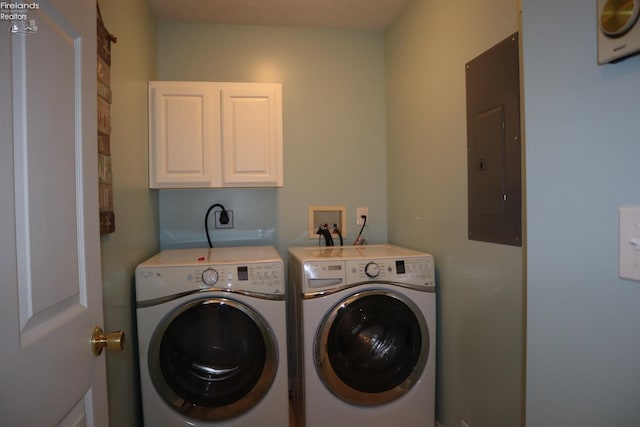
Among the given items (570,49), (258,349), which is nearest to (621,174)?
(570,49)

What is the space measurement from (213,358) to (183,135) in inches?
48.4

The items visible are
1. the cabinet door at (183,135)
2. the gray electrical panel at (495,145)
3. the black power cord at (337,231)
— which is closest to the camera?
the gray electrical panel at (495,145)

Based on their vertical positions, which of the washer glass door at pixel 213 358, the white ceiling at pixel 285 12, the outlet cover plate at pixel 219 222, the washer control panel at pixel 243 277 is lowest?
the washer glass door at pixel 213 358

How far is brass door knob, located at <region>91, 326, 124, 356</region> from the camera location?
2.78 feet

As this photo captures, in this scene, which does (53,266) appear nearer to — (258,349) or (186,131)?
(258,349)

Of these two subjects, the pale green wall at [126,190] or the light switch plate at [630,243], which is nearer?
the light switch plate at [630,243]

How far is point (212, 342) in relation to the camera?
172cm

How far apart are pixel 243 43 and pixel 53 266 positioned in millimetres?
2192

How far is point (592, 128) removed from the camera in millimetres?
670

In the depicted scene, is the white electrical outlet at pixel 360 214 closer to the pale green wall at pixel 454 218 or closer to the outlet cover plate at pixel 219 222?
the pale green wall at pixel 454 218

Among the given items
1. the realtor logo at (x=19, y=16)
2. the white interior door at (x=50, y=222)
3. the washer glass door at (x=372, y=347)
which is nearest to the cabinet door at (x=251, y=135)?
the washer glass door at (x=372, y=347)

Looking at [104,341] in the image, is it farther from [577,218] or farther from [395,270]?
[395,270]

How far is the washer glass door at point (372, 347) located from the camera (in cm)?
177

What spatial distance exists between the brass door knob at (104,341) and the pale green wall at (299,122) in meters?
1.62
